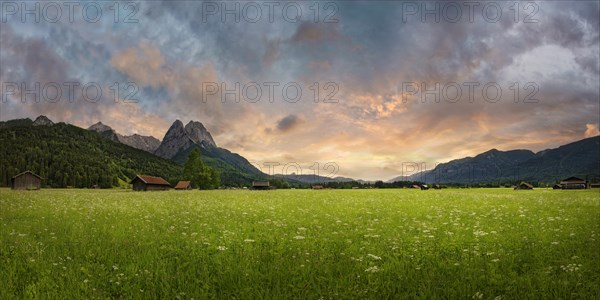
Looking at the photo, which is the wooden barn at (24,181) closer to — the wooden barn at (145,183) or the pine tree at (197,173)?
the wooden barn at (145,183)

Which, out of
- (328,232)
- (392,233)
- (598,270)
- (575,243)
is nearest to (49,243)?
(328,232)

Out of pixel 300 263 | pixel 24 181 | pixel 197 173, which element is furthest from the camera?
pixel 197 173

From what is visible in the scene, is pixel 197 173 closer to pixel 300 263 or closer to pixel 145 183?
pixel 145 183

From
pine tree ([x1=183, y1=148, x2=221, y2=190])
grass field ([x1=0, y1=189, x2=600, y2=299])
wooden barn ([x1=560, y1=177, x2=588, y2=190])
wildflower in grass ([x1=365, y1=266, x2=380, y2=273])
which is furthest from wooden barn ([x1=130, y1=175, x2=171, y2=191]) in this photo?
wooden barn ([x1=560, y1=177, x2=588, y2=190])

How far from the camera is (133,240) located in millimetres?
10875

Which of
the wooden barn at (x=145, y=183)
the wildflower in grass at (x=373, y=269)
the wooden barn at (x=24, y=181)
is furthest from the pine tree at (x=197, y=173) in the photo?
the wildflower in grass at (x=373, y=269)

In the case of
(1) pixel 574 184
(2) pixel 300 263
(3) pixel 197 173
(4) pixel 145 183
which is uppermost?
(3) pixel 197 173

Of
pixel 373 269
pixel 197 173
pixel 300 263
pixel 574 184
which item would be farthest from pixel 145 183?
pixel 574 184

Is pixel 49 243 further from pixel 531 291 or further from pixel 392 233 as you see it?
pixel 531 291

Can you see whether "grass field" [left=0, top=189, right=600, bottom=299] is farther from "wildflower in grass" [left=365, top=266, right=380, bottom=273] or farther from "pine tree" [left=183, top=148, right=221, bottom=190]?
"pine tree" [left=183, top=148, right=221, bottom=190]

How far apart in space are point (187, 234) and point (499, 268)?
9.99 metres

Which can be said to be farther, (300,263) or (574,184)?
(574,184)

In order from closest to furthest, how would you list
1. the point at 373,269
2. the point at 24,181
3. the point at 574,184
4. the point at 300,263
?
the point at 373,269
the point at 300,263
the point at 24,181
the point at 574,184

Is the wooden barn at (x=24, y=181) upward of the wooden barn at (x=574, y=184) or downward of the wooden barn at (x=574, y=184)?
upward
